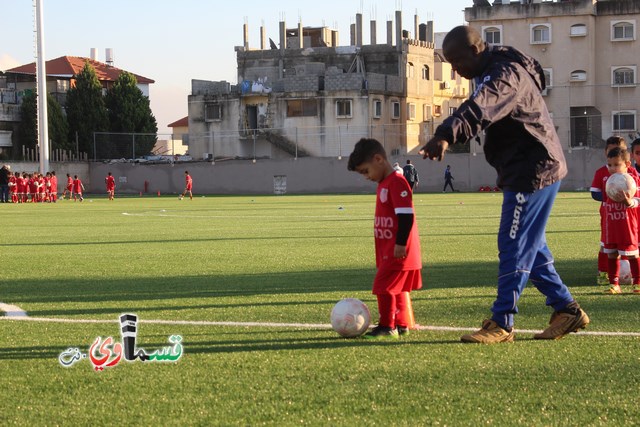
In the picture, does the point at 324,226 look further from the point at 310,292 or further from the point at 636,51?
the point at 636,51

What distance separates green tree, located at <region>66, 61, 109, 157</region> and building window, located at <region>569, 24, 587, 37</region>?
36885mm

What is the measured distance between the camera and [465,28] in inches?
280

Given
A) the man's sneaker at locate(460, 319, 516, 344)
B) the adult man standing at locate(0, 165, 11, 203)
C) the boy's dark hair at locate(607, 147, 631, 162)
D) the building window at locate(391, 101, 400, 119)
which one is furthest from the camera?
the building window at locate(391, 101, 400, 119)

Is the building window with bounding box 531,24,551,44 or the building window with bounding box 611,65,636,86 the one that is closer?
the building window with bounding box 611,65,636,86

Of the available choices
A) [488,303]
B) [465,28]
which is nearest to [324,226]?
[488,303]

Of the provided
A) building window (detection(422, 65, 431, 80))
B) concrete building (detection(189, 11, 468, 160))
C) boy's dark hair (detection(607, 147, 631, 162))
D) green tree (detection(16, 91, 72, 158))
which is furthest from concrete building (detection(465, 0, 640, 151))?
boy's dark hair (detection(607, 147, 631, 162))

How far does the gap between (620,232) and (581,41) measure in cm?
6403

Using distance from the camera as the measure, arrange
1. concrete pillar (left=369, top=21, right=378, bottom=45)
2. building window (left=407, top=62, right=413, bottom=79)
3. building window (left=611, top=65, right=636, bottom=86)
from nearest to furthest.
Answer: building window (left=611, top=65, right=636, bottom=86), building window (left=407, top=62, right=413, bottom=79), concrete pillar (left=369, top=21, right=378, bottom=45)

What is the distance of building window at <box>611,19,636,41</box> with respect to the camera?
72000 millimetres

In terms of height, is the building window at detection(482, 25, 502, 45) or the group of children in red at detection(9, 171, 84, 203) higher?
the building window at detection(482, 25, 502, 45)

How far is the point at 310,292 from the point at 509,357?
412cm

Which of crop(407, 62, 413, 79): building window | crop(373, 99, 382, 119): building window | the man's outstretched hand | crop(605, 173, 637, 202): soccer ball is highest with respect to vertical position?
crop(407, 62, 413, 79): building window

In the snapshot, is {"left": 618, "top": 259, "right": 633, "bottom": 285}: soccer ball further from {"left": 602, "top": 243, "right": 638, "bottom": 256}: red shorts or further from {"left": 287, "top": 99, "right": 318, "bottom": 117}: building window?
{"left": 287, "top": 99, "right": 318, "bottom": 117}: building window

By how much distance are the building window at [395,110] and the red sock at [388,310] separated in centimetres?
7418
